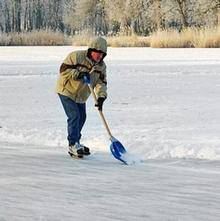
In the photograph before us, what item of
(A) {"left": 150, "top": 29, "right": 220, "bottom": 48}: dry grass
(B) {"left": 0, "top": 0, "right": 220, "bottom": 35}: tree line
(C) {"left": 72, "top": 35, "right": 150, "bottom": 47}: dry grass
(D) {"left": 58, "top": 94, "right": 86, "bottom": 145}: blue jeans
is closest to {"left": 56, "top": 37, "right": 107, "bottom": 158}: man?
(D) {"left": 58, "top": 94, "right": 86, "bottom": 145}: blue jeans

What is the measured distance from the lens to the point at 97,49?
6504 mm

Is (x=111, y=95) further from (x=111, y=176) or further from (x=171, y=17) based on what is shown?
(x=171, y=17)

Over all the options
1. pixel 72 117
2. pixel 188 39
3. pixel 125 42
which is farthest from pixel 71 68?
pixel 125 42

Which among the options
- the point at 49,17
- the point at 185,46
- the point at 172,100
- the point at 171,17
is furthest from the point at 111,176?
the point at 49,17

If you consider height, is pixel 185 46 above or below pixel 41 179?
below

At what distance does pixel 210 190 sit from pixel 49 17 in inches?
3201

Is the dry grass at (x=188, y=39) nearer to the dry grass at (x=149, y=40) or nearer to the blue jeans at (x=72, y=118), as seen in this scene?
the dry grass at (x=149, y=40)

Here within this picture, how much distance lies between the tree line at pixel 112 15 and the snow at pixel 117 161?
2477cm

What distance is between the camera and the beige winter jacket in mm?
6715

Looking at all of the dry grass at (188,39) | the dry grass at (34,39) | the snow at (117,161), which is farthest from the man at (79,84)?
the dry grass at (34,39)

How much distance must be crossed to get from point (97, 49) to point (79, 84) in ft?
1.82

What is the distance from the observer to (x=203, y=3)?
4375 cm

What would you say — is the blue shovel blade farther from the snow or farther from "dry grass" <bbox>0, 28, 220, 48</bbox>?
"dry grass" <bbox>0, 28, 220, 48</bbox>

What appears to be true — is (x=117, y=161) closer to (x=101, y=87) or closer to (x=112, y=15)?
(x=101, y=87)
